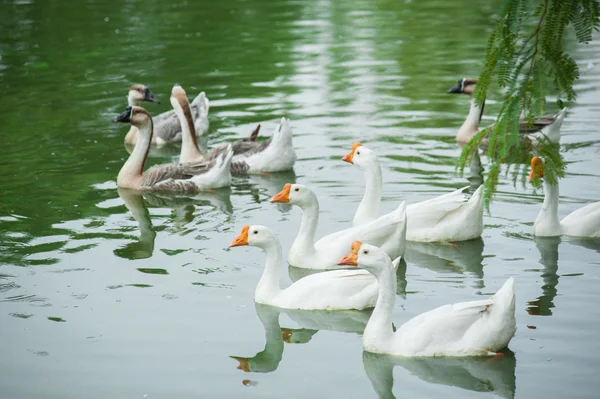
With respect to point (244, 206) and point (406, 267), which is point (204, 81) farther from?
point (406, 267)

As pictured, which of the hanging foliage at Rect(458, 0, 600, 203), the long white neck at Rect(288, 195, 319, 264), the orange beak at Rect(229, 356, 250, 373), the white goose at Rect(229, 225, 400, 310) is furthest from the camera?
the long white neck at Rect(288, 195, 319, 264)

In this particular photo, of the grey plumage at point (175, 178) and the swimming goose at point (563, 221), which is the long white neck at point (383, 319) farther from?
the grey plumage at point (175, 178)

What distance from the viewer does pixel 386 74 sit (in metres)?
21.7

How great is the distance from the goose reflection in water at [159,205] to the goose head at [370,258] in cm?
387

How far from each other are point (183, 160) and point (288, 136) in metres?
1.81

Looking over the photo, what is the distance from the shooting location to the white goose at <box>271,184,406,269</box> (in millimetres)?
10773

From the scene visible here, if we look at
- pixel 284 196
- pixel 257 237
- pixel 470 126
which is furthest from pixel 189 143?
pixel 257 237

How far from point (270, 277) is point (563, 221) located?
12.4 ft

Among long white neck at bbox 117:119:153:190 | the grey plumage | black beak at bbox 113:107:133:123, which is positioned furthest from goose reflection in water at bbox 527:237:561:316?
black beak at bbox 113:107:133:123

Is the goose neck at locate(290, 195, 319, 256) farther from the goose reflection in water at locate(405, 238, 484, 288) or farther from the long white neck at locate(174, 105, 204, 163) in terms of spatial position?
the long white neck at locate(174, 105, 204, 163)

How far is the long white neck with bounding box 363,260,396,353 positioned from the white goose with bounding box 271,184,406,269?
2.05 m

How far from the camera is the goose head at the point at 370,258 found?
869cm

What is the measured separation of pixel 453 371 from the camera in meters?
8.27

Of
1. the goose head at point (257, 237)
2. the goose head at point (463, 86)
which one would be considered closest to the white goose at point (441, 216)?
the goose head at point (257, 237)
